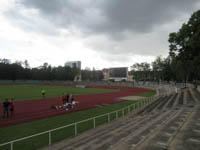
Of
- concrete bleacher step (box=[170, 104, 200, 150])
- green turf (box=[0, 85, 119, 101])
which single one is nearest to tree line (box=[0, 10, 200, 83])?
concrete bleacher step (box=[170, 104, 200, 150])

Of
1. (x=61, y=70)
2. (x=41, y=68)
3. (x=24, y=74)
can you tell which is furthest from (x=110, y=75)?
(x=24, y=74)

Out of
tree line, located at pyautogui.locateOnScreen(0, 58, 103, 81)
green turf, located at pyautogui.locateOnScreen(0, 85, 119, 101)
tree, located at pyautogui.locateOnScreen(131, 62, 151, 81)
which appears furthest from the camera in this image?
tree line, located at pyautogui.locateOnScreen(0, 58, 103, 81)

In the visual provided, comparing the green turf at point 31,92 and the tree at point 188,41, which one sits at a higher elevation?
the tree at point 188,41

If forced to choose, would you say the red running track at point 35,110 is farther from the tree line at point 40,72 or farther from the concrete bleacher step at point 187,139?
the tree line at point 40,72

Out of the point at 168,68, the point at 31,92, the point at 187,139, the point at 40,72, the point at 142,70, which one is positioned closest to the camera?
the point at 187,139

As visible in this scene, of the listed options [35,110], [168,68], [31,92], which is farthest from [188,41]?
[168,68]

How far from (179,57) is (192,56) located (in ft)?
7.66

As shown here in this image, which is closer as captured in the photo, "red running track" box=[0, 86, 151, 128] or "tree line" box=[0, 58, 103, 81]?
"red running track" box=[0, 86, 151, 128]

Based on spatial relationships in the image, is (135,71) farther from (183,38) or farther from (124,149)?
(124,149)

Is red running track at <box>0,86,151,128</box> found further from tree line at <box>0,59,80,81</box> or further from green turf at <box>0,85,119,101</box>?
tree line at <box>0,59,80,81</box>

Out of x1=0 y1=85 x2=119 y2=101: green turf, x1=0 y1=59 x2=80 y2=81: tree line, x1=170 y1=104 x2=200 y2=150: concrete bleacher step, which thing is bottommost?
x1=0 y1=85 x2=119 y2=101: green turf

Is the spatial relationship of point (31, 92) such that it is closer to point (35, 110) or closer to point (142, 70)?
point (35, 110)

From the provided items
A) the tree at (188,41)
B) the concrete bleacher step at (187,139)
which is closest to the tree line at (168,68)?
the tree at (188,41)

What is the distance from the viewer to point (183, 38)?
18812 mm
